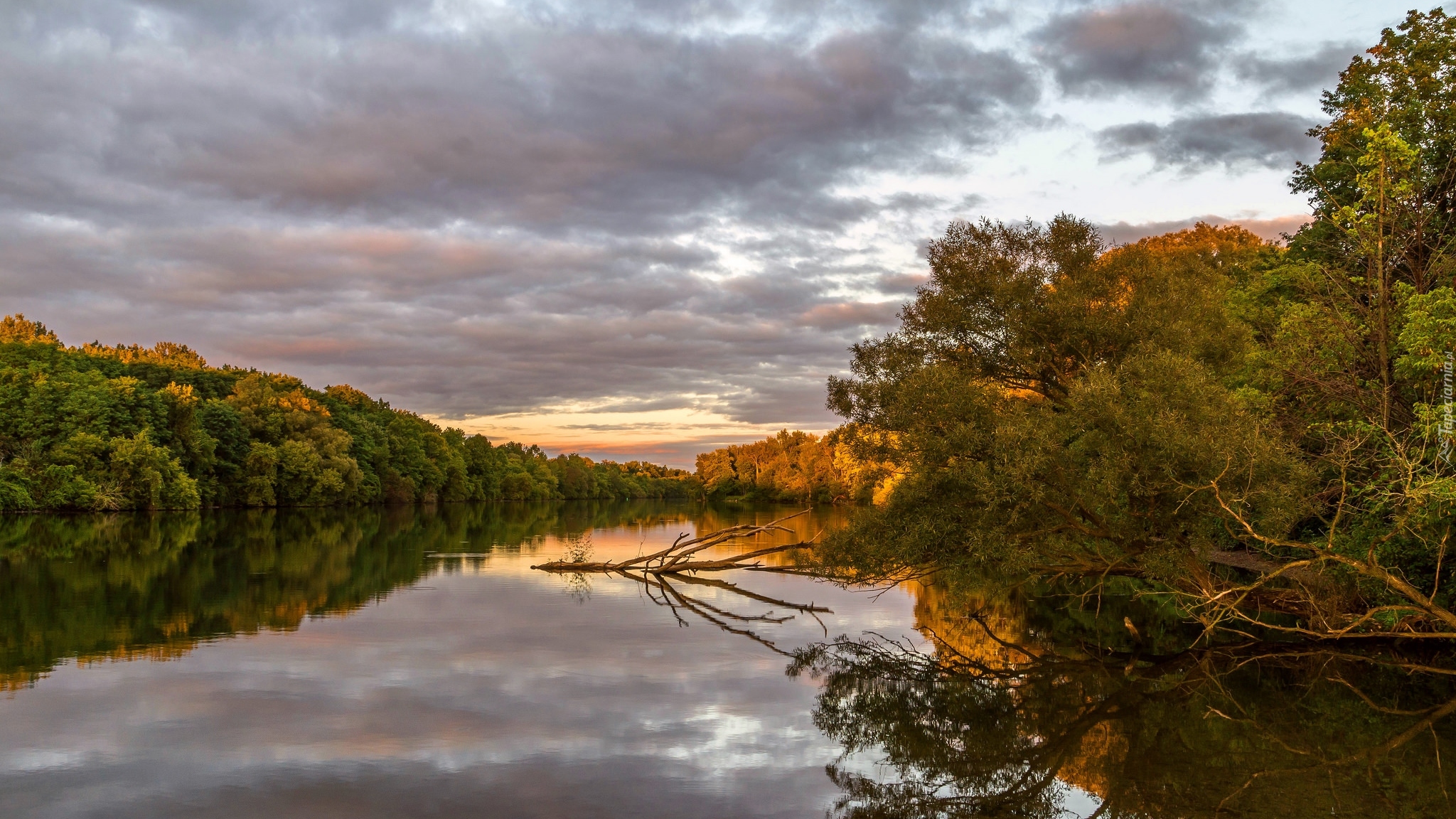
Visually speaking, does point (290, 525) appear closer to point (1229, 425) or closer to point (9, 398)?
point (9, 398)

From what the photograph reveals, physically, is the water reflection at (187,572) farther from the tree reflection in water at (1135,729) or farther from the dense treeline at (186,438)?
the tree reflection in water at (1135,729)

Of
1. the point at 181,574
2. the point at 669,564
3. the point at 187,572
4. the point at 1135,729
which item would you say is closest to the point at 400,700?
the point at 1135,729

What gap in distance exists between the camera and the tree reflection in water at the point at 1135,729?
1091cm

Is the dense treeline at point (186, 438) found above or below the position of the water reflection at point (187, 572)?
above

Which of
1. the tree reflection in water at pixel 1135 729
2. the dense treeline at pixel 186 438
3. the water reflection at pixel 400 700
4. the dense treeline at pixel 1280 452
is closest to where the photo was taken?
the water reflection at pixel 400 700

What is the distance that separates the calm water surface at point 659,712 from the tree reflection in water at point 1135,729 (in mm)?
60

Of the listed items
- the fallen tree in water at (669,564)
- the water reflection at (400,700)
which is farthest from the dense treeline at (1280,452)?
the fallen tree in water at (669,564)

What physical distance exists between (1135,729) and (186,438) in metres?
79.4

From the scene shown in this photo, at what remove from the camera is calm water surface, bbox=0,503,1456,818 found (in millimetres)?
10508

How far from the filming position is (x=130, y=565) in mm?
30516

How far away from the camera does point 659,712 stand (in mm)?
14180

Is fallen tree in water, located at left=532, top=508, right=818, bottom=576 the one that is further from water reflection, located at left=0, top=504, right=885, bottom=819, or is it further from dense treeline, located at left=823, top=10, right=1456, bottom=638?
dense treeline, located at left=823, top=10, right=1456, bottom=638

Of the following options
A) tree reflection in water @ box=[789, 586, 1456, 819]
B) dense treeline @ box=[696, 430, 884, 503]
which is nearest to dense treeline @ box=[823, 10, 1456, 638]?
tree reflection in water @ box=[789, 586, 1456, 819]

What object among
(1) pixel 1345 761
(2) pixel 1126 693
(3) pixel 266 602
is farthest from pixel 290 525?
(1) pixel 1345 761
